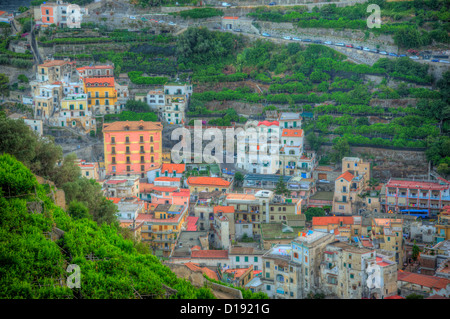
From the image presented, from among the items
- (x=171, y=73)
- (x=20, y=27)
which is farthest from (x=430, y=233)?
(x=20, y=27)

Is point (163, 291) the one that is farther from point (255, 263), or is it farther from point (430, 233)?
point (430, 233)

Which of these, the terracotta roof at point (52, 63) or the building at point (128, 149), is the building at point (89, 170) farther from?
the terracotta roof at point (52, 63)

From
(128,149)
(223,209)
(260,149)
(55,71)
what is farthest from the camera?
(55,71)

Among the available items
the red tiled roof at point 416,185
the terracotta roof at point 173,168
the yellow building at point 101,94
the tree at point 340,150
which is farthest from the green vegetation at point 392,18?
the terracotta roof at point 173,168

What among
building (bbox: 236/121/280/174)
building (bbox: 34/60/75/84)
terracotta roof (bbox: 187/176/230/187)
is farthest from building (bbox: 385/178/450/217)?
building (bbox: 34/60/75/84)

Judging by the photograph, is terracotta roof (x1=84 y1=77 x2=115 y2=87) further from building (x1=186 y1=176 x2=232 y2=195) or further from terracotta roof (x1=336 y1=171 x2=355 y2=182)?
terracotta roof (x1=336 y1=171 x2=355 y2=182)

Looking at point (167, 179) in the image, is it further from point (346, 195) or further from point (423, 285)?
point (423, 285)

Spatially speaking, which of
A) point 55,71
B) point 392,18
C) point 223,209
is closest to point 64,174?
point 223,209
